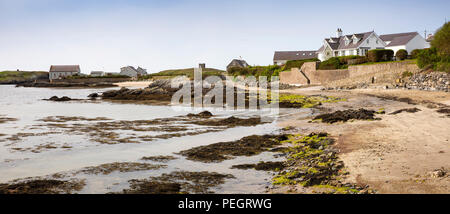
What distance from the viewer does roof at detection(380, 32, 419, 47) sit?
61.7 meters

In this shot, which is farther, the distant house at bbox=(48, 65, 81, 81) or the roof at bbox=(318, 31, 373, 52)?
the distant house at bbox=(48, 65, 81, 81)

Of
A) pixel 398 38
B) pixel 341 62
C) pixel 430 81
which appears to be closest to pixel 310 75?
pixel 341 62

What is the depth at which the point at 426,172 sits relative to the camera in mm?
7910

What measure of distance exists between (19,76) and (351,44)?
141 m

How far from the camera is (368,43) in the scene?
6372 centimetres

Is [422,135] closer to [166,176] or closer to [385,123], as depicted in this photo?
[385,123]

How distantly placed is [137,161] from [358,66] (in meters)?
34.8

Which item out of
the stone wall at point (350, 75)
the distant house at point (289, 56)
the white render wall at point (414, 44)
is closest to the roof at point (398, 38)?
the white render wall at point (414, 44)

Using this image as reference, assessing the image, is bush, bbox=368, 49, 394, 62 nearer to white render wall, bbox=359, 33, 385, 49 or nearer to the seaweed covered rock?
white render wall, bbox=359, 33, 385, 49

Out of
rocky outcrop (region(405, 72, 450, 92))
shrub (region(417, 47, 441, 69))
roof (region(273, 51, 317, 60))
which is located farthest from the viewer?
roof (region(273, 51, 317, 60))

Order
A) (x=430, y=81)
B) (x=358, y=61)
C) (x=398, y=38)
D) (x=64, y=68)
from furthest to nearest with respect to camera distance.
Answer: (x=64, y=68) → (x=398, y=38) → (x=358, y=61) → (x=430, y=81)

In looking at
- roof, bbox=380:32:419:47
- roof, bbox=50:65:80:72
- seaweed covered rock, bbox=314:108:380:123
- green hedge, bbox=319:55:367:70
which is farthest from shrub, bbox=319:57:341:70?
roof, bbox=50:65:80:72

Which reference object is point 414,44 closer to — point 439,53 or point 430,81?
point 439,53

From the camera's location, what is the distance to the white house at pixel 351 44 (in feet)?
209
